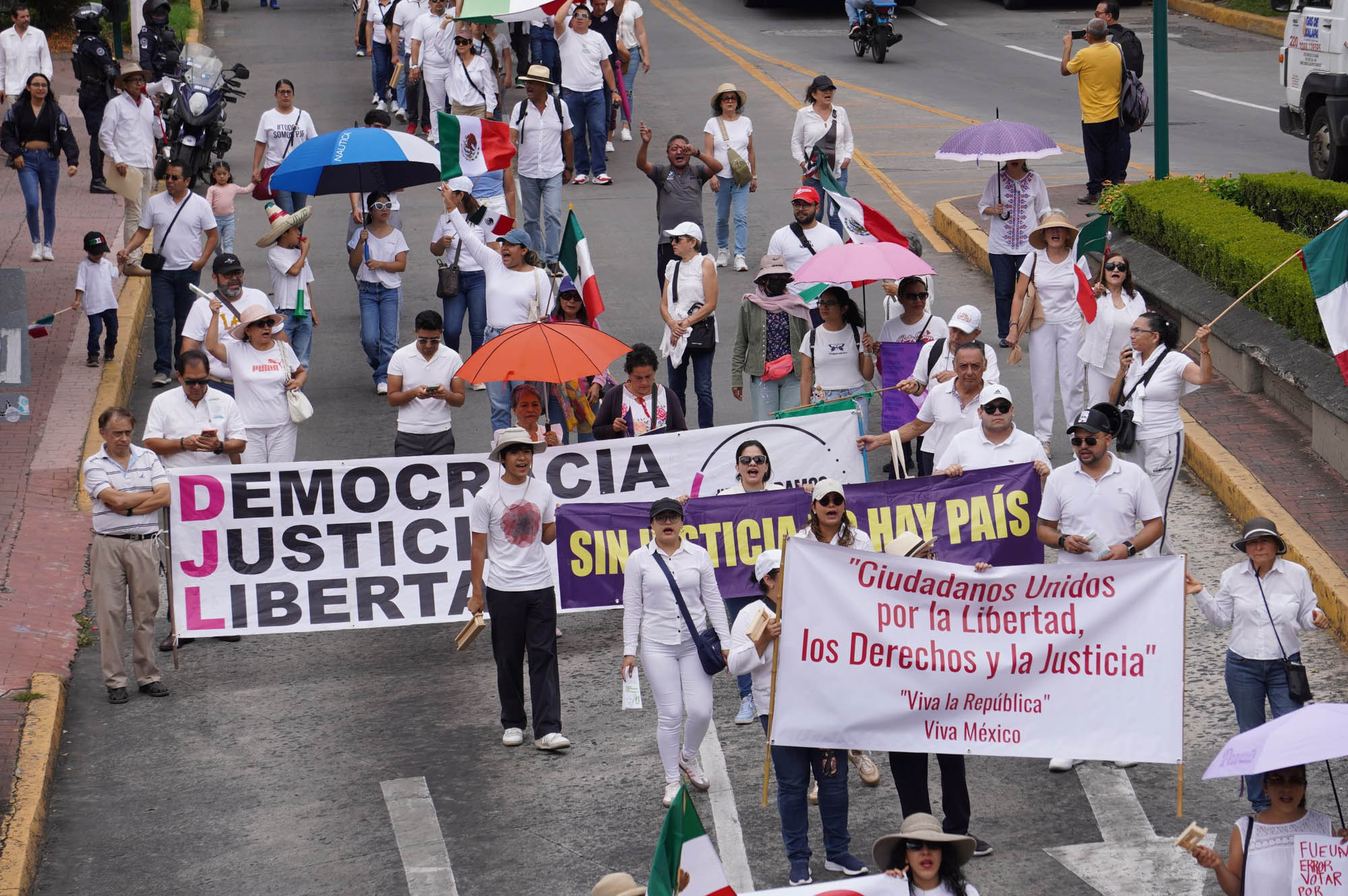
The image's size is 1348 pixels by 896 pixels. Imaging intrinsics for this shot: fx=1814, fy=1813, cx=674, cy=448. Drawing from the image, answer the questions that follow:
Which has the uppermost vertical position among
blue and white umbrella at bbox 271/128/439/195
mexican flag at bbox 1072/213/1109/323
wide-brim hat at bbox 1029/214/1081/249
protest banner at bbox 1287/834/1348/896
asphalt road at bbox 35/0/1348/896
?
blue and white umbrella at bbox 271/128/439/195

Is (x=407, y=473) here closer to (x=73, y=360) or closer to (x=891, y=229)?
(x=891, y=229)

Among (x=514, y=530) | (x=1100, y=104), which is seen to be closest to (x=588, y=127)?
(x=1100, y=104)

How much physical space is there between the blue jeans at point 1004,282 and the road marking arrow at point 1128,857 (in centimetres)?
660

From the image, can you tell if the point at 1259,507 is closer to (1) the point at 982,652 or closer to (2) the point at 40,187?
(1) the point at 982,652

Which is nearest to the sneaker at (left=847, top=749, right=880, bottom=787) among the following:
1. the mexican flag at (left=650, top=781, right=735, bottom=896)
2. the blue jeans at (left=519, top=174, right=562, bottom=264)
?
the mexican flag at (left=650, top=781, right=735, bottom=896)

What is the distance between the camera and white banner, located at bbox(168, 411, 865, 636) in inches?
449

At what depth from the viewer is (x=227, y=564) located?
1145 centimetres

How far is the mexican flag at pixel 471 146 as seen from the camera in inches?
625

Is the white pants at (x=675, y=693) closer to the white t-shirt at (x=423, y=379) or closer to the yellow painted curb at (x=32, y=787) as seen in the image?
the yellow painted curb at (x=32, y=787)

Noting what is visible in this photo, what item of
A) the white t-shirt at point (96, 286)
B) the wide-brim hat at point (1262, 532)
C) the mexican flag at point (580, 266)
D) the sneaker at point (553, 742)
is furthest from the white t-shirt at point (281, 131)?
the wide-brim hat at point (1262, 532)

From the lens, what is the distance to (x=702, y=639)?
9148mm

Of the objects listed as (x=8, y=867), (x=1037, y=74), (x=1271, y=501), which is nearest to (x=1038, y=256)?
(x=1271, y=501)

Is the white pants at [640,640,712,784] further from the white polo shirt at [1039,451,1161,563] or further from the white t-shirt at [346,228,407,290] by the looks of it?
the white t-shirt at [346,228,407,290]

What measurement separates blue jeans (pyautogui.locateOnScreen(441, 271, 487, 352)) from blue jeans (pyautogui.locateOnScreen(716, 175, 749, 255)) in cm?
375
